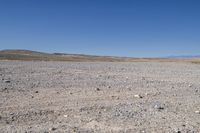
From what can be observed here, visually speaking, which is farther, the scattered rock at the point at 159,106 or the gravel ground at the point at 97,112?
the scattered rock at the point at 159,106

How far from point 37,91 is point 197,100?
265 inches

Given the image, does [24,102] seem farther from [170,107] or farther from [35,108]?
[170,107]

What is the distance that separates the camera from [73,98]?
13406 mm

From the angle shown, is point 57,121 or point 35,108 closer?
point 57,121

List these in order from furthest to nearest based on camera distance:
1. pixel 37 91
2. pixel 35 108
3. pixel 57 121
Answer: pixel 37 91, pixel 35 108, pixel 57 121

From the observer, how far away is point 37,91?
15234 mm

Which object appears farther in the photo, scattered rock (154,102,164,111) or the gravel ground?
scattered rock (154,102,164,111)

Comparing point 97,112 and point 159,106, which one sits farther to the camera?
point 159,106

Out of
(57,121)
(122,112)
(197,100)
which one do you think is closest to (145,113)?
(122,112)

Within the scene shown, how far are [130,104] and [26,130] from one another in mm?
4603

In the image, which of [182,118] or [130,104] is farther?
[130,104]

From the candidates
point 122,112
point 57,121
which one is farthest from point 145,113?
point 57,121

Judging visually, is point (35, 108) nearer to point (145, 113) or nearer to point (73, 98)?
point (73, 98)

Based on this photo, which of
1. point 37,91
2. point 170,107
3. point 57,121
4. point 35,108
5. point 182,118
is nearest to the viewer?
point 57,121
